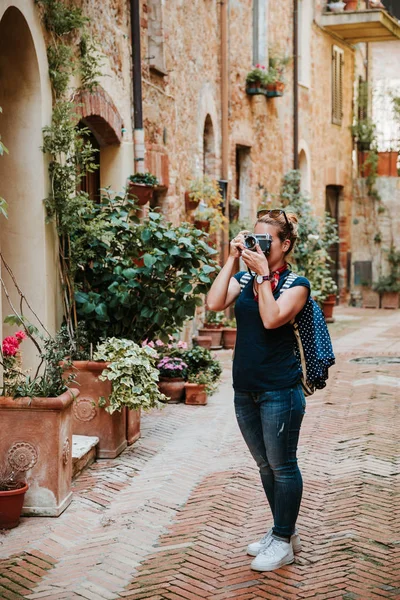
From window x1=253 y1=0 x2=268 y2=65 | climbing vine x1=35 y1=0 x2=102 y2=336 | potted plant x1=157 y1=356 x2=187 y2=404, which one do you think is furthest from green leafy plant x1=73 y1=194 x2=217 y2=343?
window x1=253 y1=0 x2=268 y2=65

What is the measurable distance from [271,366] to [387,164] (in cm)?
1721

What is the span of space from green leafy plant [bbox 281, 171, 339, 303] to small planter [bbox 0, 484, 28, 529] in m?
9.68

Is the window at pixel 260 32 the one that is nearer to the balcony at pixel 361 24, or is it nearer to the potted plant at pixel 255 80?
the potted plant at pixel 255 80

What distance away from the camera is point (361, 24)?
18.1 m

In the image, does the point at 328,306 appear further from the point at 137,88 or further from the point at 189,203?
the point at 137,88

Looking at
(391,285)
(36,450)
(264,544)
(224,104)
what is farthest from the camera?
(391,285)

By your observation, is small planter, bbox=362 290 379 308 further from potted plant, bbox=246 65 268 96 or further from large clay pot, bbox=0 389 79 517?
large clay pot, bbox=0 389 79 517

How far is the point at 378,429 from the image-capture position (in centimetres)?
735

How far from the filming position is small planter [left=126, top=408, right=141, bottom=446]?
6778 millimetres

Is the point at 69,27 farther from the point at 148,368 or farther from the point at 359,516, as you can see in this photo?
the point at 359,516

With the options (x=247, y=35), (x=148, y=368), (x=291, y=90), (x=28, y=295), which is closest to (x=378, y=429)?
(x=148, y=368)

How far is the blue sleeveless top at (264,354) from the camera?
409 centimetres

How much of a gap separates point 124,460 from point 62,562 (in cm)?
194

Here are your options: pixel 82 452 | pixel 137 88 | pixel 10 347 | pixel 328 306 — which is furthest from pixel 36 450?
pixel 328 306
